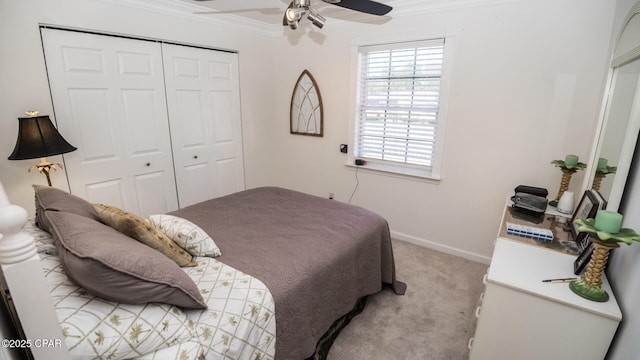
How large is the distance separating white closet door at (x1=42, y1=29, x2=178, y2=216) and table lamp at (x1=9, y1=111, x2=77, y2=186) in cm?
38

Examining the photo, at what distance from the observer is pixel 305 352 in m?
1.54

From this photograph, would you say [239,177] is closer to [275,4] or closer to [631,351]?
[275,4]

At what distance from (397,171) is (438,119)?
0.68 meters

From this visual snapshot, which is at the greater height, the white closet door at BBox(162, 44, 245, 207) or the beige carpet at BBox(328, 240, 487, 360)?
the white closet door at BBox(162, 44, 245, 207)

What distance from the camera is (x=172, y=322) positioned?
111 cm

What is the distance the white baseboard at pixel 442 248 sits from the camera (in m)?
2.89

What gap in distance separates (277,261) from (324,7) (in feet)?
7.97

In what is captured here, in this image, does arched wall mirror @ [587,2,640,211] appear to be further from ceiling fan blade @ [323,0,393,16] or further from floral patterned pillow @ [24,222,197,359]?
floral patterned pillow @ [24,222,197,359]

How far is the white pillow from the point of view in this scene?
5.27 feet

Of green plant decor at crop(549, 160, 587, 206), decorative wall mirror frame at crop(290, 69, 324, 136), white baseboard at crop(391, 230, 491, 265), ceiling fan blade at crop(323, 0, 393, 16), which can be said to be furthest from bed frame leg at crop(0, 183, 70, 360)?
decorative wall mirror frame at crop(290, 69, 324, 136)

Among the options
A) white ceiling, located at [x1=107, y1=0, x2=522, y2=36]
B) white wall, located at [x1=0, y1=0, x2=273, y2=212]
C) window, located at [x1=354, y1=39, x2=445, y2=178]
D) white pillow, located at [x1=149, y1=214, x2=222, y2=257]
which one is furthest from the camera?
window, located at [x1=354, y1=39, x2=445, y2=178]

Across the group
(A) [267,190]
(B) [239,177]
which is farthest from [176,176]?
(A) [267,190]

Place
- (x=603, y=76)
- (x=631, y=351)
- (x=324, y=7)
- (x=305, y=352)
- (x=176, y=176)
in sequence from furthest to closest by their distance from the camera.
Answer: (x=176, y=176) → (x=324, y=7) → (x=603, y=76) → (x=305, y=352) → (x=631, y=351)

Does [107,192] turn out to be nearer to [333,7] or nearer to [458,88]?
[333,7]
